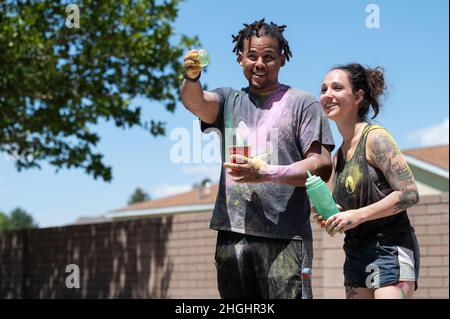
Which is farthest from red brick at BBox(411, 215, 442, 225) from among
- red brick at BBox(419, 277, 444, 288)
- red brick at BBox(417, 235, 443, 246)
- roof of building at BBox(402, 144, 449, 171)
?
roof of building at BBox(402, 144, 449, 171)

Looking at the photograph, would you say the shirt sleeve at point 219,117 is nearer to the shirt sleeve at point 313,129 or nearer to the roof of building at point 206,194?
the shirt sleeve at point 313,129

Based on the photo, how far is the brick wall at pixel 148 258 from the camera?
10242mm

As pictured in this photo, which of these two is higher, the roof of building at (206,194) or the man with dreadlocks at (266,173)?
the roof of building at (206,194)

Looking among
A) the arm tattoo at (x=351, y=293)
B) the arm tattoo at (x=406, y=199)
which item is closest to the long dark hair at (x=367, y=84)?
the arm tattoo at (x=406, y=199)

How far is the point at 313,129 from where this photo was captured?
11.3 feet

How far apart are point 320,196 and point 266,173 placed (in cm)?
27

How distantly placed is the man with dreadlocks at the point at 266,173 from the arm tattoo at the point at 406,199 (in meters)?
0.37

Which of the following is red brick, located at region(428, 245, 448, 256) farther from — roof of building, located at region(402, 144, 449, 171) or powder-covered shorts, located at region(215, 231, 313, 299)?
roof of building, located at region(402, 144, 449, 171)

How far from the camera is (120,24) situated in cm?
1465

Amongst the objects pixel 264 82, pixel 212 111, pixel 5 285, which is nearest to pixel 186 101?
pixel 212 111

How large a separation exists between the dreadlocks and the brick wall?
7.22 metres

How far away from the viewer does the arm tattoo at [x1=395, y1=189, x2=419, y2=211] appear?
3.41 meters

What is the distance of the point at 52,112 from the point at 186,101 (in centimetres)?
1130

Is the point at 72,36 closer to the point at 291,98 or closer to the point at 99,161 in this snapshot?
the point at 99,161
